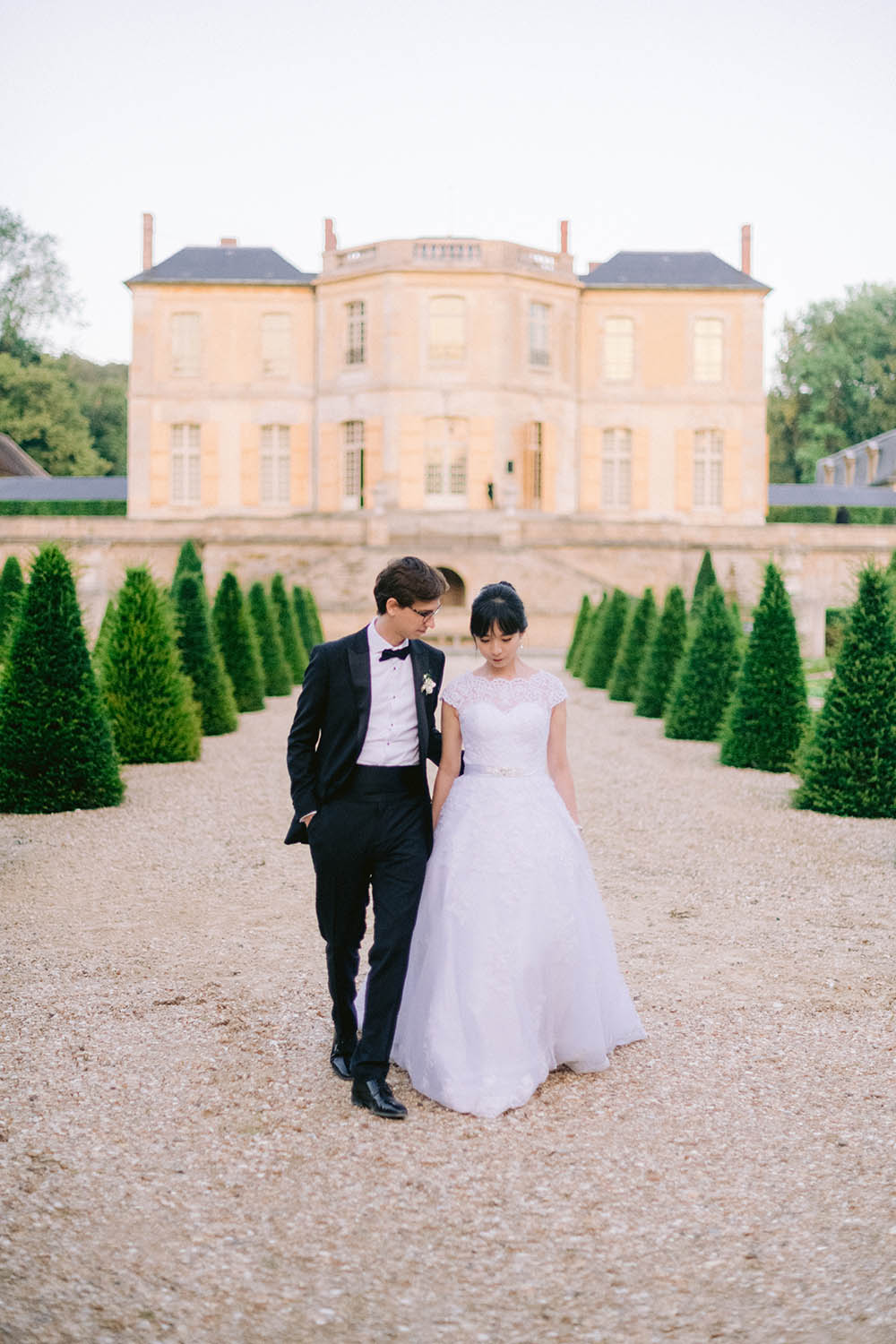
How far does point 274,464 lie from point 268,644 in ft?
63.0

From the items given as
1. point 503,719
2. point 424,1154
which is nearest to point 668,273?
point 503,719

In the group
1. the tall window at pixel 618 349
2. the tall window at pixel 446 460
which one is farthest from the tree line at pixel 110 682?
the tall window at pixel 618 349

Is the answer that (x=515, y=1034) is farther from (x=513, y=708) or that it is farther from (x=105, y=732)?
(x=105, y=732)

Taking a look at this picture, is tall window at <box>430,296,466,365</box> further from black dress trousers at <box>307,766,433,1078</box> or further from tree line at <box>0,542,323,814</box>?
black dress trousers at <box>307,766,433,1078</box>

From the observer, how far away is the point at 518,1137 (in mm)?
3359

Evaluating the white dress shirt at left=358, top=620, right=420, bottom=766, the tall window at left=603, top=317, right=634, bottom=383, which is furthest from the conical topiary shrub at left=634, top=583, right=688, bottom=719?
the tall window at left=603, top=317, right=634, bottom=383

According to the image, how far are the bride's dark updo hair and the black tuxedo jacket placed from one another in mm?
177

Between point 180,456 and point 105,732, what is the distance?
28.8 m

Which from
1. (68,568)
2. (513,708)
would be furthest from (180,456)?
(513,708)

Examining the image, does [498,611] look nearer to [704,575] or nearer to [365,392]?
[704,575]

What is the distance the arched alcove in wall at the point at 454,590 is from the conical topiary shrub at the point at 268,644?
1305cm

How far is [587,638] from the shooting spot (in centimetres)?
2248

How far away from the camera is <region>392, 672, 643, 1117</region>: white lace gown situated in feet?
11.9

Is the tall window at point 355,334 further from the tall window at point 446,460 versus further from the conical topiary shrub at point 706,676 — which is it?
the conical topiary shrub at point 706,676
